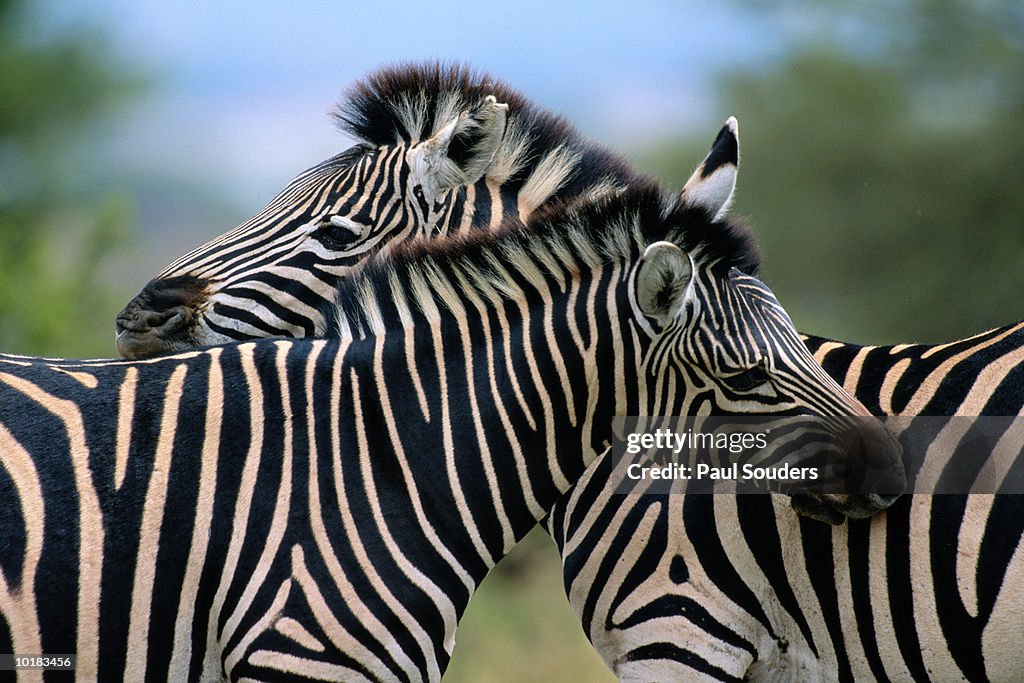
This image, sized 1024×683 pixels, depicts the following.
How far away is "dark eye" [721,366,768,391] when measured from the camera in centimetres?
409

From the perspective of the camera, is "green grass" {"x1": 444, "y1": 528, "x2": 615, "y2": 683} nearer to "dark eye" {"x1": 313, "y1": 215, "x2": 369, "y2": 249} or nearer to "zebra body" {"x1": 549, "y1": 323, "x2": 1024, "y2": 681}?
"zebra body" {"x1": 549, "y1": 323, "x2": 1024, "y2": 681}

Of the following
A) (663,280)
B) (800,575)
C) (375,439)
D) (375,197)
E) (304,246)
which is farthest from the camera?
(375,197)

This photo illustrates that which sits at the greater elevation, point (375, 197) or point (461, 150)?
point (461, 150)

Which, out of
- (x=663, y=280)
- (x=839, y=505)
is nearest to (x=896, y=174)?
(x=839, y=505)

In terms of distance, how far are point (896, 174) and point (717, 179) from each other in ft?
58.8

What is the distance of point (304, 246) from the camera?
17.3ft

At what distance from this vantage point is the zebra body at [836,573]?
4.21m

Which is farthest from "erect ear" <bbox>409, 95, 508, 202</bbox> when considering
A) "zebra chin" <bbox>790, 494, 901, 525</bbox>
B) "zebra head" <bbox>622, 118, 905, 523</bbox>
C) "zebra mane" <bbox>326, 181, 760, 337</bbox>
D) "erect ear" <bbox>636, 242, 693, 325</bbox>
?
"zebra chin" <bbox>790, 494, 901, 525</bbox>

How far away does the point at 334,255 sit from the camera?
5262 mm

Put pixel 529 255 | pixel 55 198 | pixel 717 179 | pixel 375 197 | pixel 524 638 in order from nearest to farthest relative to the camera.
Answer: pixel 529 255 → pixel 717 179 → pixel 375 197 → pixel 524 638 → pixel 55 198

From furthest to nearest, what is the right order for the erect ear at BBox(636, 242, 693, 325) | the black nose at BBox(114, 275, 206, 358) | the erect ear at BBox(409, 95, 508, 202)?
the erect ear at BBox(409, 95, 508, 202)
the black nose at BBox(114, 275, 206, 358)
the erect ear at BBox(636, 242, 693, 325)

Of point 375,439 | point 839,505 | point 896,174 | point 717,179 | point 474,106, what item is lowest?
point 839,505

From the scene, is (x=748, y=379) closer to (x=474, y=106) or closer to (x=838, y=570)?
(x=838, y=570)

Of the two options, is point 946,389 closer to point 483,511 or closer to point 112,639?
point 483,511
